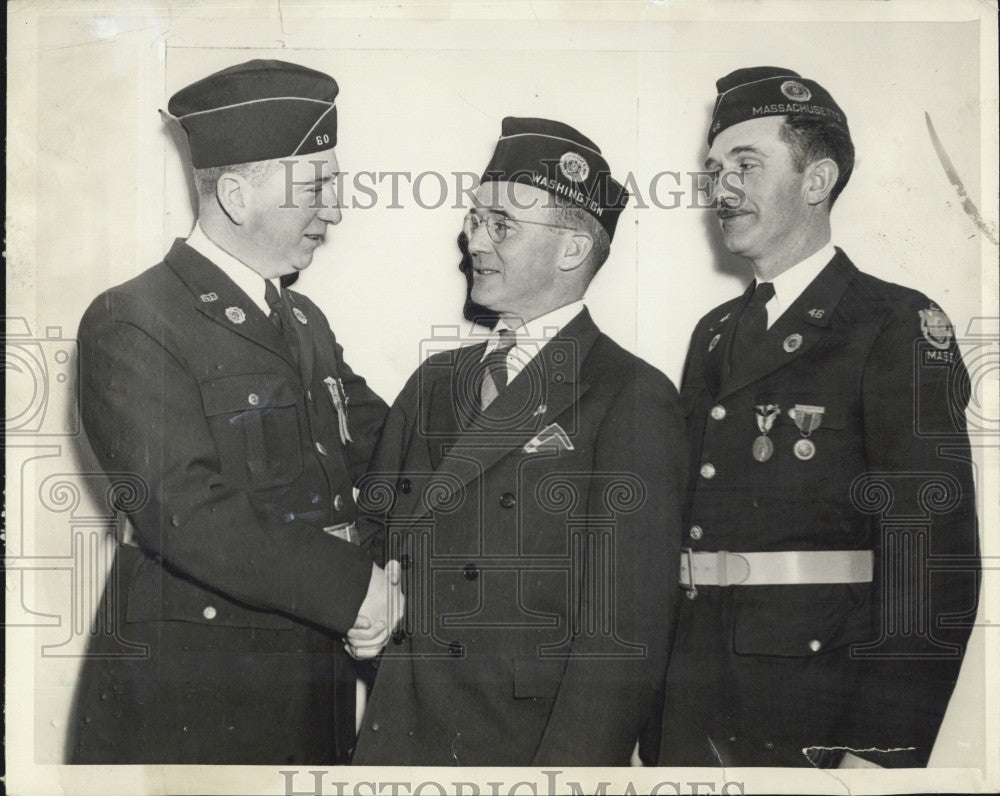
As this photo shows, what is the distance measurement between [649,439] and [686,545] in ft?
0.71

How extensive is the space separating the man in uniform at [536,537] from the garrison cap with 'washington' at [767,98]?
346mm

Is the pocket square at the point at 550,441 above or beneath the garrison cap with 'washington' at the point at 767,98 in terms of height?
beneath

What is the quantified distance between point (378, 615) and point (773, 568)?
0.76 meters

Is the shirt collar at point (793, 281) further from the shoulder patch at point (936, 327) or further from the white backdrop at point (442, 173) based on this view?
the shoulder patch at point (936, 327)

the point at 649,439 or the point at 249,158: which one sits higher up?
the point at 249,158

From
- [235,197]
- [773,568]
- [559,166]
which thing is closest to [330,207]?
[235,197]

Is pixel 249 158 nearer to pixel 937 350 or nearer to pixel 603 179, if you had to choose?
pixel 603 179

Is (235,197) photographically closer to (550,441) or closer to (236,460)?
(236,460)

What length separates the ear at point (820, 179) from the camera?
77.6 inches

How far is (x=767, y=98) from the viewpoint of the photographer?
198 centimetres

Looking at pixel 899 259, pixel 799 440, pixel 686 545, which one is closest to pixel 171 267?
pixel 686 545

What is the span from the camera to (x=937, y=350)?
1.97 metres

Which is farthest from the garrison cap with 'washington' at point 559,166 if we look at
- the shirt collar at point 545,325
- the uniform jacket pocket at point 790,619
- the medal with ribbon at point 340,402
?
the uniform jacket pocket at point 790,619

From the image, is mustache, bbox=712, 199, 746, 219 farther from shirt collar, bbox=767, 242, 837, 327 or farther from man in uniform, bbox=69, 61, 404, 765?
man in uniform, bbox=69, 61, 404, 765
